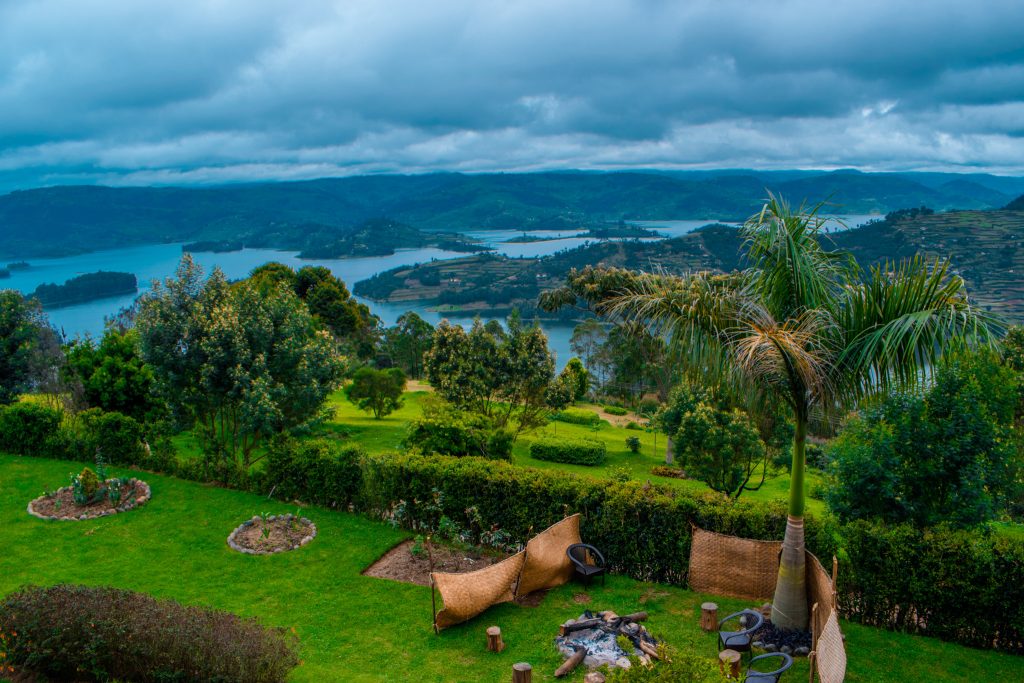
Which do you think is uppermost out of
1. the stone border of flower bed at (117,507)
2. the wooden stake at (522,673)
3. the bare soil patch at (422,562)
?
the wooden stake at (522,673)

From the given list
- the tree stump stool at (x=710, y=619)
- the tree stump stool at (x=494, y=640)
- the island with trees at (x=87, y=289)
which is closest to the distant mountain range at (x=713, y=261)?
the island with trees at (x=87, y=289)

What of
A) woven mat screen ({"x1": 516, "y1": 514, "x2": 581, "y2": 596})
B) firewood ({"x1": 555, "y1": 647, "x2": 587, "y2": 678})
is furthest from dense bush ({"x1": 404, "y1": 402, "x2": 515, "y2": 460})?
firewood ({"x1": 555, "y1": 647, "x2": 587, "y2": 678})

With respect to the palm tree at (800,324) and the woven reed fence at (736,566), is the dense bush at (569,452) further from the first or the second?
the palm tree at (800,324)

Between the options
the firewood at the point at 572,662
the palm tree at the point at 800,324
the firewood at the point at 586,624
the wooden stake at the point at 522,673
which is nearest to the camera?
the palm tree at the point at 800,324

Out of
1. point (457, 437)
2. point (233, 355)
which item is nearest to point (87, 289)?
point (233, 355)

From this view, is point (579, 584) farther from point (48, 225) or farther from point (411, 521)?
point (48, 225)

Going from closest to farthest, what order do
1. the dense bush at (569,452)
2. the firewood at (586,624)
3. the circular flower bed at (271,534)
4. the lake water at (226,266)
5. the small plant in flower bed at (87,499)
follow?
1. the firewood at (586,624)
2. the circular flower bed at (271,534)
3. the small plant in flower bed at (87,499)
4. the dense bush at (569,452)
5. the lake water at (226,266)

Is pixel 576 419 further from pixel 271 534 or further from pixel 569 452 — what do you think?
pixel 271 534

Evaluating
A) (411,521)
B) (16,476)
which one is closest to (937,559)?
(411,521)
